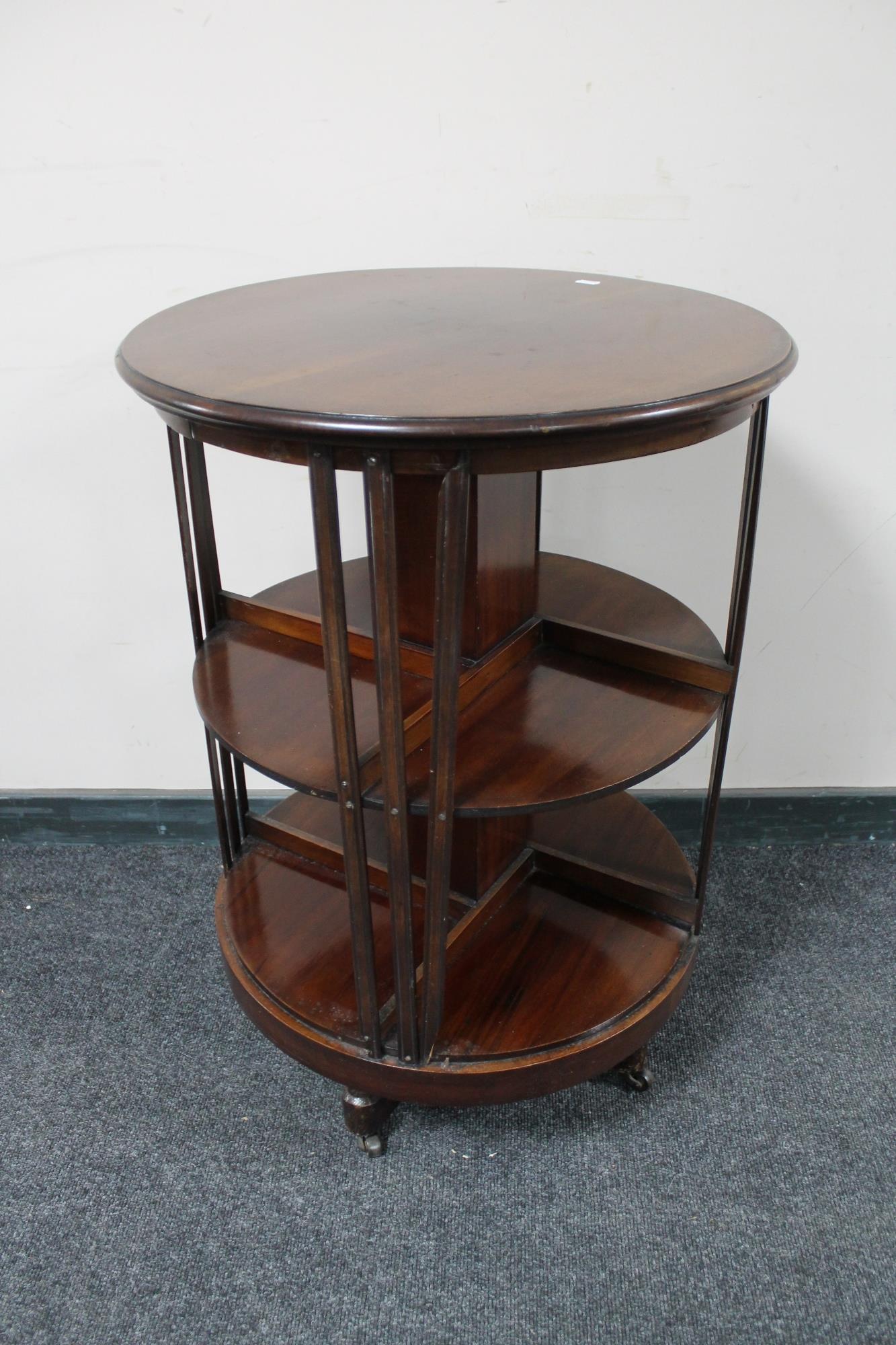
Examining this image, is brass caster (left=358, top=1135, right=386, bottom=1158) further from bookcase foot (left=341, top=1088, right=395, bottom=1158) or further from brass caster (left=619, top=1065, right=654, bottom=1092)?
brass caster (left=619, top=1065, right=654, bottom=1092)

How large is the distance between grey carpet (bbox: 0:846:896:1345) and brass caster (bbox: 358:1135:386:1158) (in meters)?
0.01

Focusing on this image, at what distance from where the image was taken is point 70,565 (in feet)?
5.75

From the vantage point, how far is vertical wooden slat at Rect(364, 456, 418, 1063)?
888 millimetres

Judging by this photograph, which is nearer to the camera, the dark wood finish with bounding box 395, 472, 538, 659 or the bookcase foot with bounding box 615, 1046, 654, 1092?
the dark wood finish with bounding box 395, 472, 538, 659

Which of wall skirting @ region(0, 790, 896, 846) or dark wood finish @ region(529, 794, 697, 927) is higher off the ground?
dark wood finish @ region(529, 794, 697, 927)

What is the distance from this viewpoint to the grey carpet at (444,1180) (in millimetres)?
1189

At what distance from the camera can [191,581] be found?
1303 millimetres

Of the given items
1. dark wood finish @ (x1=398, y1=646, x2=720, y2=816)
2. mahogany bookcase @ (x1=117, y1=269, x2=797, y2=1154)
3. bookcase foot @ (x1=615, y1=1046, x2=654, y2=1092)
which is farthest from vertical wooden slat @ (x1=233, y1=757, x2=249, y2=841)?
bookcase foot @ (x1=615, y1=1046, x2=654, y2=1092)

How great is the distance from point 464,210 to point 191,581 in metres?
0.69

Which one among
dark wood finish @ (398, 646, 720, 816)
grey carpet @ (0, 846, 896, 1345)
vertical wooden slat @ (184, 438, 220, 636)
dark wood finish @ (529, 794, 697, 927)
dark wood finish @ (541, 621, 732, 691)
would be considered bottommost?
grey carpet @ (0, 846, 896, 1345)

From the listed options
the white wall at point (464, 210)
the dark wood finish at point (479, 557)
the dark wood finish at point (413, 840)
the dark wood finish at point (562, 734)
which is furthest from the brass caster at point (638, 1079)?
the white wall at point (464, 210)

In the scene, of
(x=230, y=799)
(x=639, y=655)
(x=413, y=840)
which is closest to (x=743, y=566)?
(x=639, y=655)

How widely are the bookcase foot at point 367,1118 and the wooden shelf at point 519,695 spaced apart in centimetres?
48

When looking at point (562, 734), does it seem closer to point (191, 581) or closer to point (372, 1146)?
point (191, 581)
